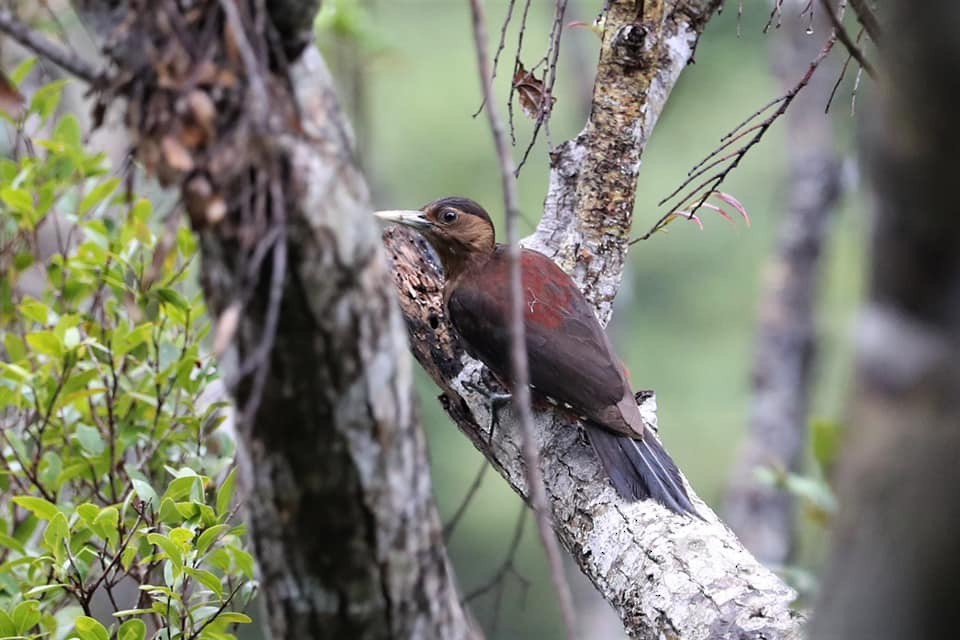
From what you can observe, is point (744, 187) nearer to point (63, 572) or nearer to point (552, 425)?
point (552, 425)

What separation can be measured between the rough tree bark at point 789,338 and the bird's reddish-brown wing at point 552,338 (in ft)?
15.1

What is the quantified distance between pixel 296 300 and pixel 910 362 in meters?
0.77

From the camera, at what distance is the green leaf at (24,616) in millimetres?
2434

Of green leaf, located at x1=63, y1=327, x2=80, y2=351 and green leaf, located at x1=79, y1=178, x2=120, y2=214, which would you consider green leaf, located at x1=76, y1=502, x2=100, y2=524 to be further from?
green leaf, located at x1=79, y1=178, x2=120, y2=214

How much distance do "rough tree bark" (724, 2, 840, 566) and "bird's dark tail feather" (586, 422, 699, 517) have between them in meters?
4.88

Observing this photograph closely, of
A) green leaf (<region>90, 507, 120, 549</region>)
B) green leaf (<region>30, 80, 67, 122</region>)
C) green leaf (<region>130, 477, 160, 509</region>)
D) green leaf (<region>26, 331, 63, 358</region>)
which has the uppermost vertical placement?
green leaf (<region>30, 80, 67, 122</region>)

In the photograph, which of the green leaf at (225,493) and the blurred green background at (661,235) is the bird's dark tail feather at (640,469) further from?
the blurred green background at (661,235)

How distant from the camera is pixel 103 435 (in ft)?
10.4

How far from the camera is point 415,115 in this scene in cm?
1470

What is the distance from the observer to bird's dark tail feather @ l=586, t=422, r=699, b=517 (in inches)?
115

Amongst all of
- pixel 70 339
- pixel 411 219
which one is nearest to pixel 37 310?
pixel 70 339

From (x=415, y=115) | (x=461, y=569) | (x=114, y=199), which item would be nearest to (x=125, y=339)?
(x=114, y=199)

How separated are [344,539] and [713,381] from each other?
13.2m

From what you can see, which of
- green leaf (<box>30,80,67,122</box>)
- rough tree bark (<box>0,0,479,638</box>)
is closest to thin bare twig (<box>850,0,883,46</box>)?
rough tree bark (<box>0,0,479,638</box>)
